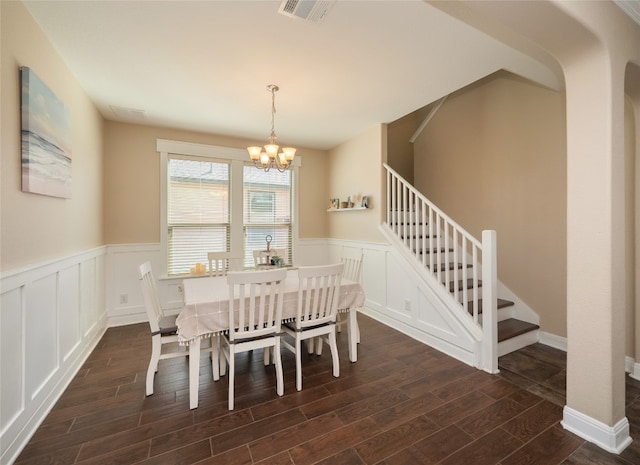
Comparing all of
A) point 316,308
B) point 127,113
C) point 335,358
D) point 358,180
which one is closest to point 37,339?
point 316,308

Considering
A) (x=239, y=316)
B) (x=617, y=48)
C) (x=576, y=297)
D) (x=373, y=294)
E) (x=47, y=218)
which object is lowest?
(x=373, y=294)

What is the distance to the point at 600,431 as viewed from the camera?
1.73 metres

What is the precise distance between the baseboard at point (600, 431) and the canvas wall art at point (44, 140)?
3.79 metres

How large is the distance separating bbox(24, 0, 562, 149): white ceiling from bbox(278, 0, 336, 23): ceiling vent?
0.05 metres

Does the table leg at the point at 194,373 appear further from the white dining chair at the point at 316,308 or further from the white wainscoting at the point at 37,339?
the white wainscoting at the point at 37,339

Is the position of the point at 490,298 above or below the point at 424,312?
above

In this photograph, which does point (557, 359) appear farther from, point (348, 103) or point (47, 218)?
point (47, 218)

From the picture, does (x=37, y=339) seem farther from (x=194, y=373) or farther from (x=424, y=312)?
(x=424, y=312)

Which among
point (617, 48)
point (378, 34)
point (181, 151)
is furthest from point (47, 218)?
point (617, 48)

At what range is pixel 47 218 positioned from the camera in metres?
2.12

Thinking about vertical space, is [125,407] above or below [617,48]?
below

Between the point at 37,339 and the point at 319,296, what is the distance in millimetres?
2023

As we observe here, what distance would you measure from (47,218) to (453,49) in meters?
3.36

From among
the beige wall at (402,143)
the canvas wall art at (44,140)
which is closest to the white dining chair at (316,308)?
the canvas wall art at (44,140)
